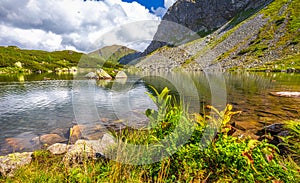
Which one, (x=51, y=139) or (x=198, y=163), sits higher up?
(x=198, y=163)

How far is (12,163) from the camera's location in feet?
21.6

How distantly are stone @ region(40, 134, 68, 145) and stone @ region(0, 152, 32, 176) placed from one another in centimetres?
259

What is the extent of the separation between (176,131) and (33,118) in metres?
14.0

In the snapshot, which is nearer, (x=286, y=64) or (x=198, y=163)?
(x=198, y=163)

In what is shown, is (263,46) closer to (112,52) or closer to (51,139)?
(112,52)

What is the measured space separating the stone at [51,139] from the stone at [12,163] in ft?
8.51

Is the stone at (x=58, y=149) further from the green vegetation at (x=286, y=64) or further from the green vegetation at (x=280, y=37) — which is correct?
the green vegetation at (x=280, y=37)

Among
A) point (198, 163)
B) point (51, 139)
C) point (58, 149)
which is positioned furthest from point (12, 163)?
point (198, 163)

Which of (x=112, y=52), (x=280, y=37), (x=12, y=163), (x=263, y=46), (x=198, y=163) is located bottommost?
(x=12, y=163)

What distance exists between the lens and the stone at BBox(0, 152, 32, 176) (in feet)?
20.4

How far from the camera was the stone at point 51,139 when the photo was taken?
32.7 feet

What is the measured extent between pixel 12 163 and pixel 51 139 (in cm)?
371

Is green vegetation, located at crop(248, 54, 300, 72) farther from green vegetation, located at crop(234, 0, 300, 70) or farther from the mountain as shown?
the mountain

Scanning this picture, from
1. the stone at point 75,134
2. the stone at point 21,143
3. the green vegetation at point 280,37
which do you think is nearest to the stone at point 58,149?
the stone at point 75,134
